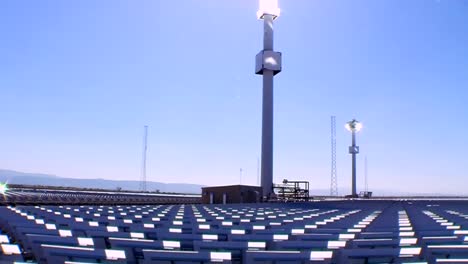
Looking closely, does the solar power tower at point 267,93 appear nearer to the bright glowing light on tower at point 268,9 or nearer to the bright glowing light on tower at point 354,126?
the bright glowing light on tower at point 268,9

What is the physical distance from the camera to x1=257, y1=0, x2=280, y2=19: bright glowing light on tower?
203 feet

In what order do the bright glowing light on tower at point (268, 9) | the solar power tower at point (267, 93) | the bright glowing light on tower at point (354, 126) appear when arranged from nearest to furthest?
1. the solar power tower at point (267, 93)
2. the bright glowing light on tower at point (268, 9)
3. the bright glowing light on tower at point (354, 126)

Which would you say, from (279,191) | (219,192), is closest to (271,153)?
(279,191)

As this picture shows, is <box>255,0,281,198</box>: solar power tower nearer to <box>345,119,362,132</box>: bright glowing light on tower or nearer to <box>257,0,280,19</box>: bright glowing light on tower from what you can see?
<box>257,0,280,19</box>: bright glowing light on tower

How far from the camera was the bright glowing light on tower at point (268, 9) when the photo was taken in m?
61.8

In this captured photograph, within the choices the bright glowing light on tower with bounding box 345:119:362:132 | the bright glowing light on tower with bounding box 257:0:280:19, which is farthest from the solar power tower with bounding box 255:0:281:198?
the bright glowing light on tower with bounding box 345:119:362:132

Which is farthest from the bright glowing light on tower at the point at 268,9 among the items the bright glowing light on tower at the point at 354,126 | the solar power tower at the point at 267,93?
the bright glowing light on tower at the point at 354,126

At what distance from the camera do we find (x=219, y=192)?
1741 inches

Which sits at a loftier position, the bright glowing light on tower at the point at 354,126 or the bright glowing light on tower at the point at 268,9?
the bright glowing light on tower at the point at 268,9

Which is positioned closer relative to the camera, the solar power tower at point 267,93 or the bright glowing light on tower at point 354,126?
the solar power tower at point 267,93

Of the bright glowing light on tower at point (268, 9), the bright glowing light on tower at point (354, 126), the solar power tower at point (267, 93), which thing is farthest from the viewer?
the bright glowing light on tower at point (354, 126)

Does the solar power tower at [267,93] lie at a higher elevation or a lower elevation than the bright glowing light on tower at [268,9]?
lower

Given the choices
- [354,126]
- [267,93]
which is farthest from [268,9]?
[354,126]

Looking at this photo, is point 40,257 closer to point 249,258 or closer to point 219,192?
point 249,258
